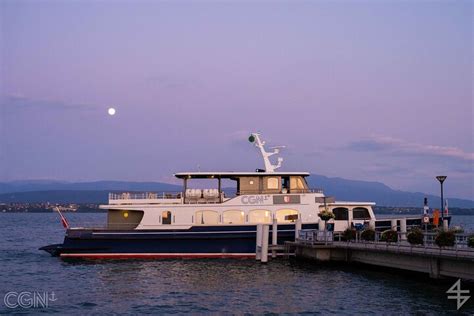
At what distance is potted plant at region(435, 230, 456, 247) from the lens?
25.6 meters

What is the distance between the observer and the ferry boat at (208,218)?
3809 cm

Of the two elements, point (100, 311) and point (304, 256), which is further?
point (304, 256)

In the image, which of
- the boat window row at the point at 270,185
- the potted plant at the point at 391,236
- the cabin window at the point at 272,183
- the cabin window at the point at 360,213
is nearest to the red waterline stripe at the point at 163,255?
the boat window row at the point at 270,185

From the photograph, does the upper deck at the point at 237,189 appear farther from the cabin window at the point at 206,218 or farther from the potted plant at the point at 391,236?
the potted plant at the point at 391,236

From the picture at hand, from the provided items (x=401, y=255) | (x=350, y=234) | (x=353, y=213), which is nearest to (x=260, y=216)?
(x=353, y=213)

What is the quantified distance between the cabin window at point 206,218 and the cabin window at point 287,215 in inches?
151

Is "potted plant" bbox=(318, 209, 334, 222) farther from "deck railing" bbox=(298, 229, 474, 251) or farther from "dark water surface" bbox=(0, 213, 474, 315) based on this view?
"dark water surface" bbox=(0, 213, 474, 315)

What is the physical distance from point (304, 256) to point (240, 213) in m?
5.13

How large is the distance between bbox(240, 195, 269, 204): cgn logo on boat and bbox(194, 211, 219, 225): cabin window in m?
1.95

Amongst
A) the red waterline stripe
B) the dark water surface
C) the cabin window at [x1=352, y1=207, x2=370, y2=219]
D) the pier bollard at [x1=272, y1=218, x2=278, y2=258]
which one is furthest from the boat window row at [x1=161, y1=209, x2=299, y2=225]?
the cabin window at [x1=352, y1=207, x2=370, y2=219]

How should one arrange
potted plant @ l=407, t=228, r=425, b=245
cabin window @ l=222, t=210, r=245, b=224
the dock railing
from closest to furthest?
the dock railing → potted plant @ l=407, t=228, r=425, b=245 → cabin window @ l=222, t=210, r=245, b=224

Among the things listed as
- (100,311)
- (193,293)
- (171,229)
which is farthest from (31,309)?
(171,229)

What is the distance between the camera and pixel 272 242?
3822 cm

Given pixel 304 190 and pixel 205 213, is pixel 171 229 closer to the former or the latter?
pixel 205 213
